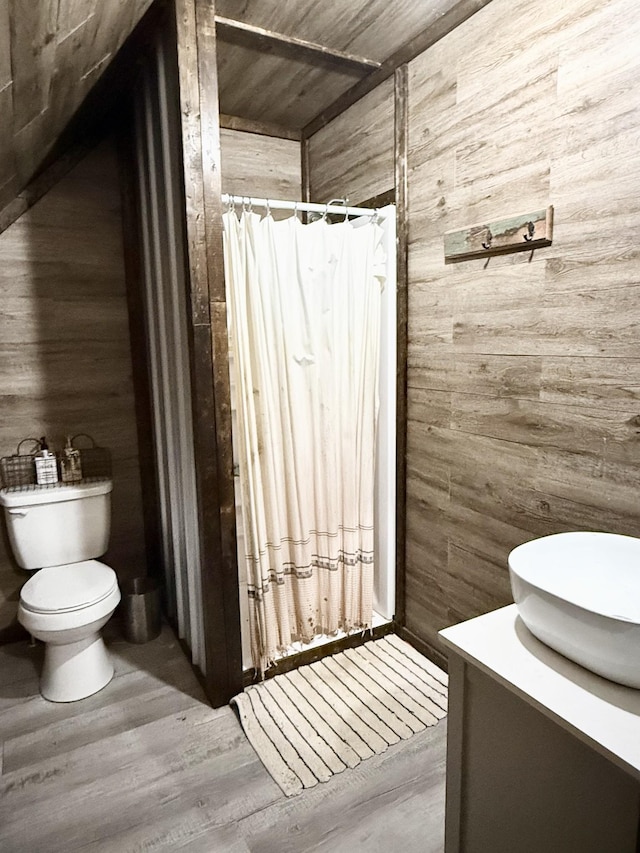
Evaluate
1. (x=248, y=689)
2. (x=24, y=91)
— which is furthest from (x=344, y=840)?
(x=24, y=91)

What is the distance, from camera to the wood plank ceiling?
4.34ft

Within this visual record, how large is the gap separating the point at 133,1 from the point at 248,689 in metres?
2.43

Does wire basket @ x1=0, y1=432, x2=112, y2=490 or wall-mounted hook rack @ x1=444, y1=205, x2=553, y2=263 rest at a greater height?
wall-mounted hook rack @ x1=444, y1=205, x2=553, y2=263

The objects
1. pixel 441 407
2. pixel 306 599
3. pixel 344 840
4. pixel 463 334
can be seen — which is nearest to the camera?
pixel 344 840

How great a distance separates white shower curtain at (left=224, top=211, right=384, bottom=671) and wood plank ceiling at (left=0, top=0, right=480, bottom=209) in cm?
64

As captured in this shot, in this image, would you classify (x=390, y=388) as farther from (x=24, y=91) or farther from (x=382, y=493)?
(x=24, y=91)

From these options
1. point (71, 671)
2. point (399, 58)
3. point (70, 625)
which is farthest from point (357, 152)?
point (71, 671)

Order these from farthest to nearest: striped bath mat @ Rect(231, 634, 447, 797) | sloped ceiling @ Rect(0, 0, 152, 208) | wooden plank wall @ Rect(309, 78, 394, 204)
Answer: wooden plank wall @ Rect(309, 78, 394, 204) → striped bath mat @ Rect(231, 634, 447, 797) → sloped ceiling @ Rect(0, 0, 152, 208)

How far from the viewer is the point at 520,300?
1.65 meters

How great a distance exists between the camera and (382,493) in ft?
7.73

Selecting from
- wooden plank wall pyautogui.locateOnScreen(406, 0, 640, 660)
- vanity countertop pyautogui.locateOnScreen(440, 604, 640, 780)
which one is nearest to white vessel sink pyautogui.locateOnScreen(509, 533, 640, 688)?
vanity countertop pyautogui.locateOnScreen(440, 604, 640, 780)

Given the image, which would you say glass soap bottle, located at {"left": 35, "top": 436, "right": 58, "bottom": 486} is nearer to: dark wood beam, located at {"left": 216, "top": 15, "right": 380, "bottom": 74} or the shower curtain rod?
the shower curtain rod

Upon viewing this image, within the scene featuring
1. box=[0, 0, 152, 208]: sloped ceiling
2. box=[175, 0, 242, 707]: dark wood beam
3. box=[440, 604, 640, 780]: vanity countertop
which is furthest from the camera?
box=[175, 0, 242, 707]: dark wood beam

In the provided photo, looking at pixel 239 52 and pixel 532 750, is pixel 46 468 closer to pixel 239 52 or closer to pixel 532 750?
pixel 239 52
